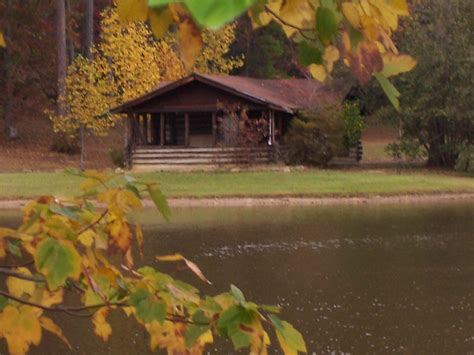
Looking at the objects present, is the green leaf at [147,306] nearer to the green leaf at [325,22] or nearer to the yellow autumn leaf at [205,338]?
the yellow autumn leaf at [205,338]

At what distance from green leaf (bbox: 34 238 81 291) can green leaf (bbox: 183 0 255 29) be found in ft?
4.48

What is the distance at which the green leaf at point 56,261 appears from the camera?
8.98ft

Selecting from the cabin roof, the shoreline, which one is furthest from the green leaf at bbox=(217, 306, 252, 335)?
the cabin roof

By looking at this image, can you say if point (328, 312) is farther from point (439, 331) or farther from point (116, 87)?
point (116, 87)

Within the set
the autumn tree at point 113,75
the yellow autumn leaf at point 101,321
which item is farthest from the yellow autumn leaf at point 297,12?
the autumn tree at point 113,75

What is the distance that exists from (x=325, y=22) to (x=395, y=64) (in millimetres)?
397

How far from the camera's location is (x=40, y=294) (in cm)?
329

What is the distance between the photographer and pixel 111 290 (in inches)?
130

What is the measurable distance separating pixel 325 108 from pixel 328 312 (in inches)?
1093

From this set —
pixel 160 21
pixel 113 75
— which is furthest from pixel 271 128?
pixel 160 21

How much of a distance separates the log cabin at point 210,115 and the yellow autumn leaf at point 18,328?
3514cm

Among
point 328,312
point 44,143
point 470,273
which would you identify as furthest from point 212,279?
point 44,143

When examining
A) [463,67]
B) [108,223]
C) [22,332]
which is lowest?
[22,332]

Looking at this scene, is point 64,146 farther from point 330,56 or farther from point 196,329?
point 330,56
